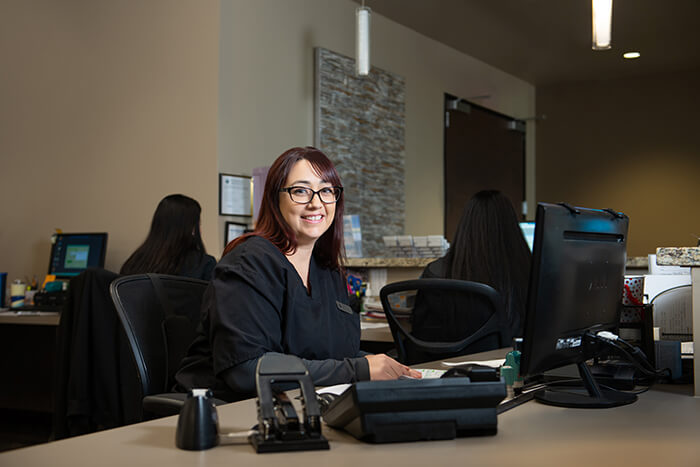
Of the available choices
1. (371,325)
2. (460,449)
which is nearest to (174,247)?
(371,325)

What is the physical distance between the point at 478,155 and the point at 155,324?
16.2ft

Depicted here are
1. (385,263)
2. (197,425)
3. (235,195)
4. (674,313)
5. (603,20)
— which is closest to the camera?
(197,425)

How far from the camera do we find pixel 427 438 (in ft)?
3.33

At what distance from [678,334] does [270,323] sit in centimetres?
107

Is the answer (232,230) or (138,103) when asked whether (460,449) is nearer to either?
(232,230)

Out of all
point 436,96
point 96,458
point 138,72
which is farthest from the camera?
point 436,96

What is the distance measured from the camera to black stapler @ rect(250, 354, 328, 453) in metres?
0.97

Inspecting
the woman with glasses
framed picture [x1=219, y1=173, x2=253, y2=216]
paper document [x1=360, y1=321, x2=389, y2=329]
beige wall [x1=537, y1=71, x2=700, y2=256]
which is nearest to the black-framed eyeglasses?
the woman with glasses

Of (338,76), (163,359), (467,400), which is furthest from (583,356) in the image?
(338,76)

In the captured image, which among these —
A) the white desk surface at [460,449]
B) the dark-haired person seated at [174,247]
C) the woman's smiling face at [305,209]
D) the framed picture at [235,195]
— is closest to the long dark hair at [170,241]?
the dark-haired person seated at [174,247]

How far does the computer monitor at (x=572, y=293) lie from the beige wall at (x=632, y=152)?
5752 millimetres

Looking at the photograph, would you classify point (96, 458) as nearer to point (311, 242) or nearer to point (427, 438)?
point (427, 438)

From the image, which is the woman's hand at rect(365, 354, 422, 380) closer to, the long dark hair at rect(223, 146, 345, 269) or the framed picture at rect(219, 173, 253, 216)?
the long dark hair at rect(223, 146, 345, 269)

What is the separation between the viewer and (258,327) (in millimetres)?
1495
